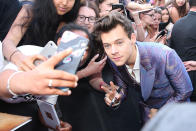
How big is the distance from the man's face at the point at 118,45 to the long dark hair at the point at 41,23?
426 mm

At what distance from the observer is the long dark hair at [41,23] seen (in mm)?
1522

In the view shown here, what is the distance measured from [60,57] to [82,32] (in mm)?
854

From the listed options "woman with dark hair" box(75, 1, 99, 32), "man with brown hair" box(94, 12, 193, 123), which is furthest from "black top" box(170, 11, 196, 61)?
"woman with dark hair" box(75, 1, 99, 32)

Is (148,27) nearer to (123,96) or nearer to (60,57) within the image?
(123,96)

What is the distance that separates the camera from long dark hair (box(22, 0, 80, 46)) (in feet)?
4.99

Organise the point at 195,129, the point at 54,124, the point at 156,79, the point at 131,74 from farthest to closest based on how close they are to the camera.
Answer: the point at 131,74, the point at 156,79, the point at 54,124, the point at 195,129

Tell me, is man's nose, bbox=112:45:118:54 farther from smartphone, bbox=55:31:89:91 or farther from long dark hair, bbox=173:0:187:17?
long dark hair, bbox=173:0:187:17

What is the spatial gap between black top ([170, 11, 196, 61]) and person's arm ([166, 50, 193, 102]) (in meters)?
0.62

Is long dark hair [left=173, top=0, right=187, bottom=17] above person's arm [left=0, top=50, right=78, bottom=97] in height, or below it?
below

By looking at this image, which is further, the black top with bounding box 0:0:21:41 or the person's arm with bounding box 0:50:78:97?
the black top with bounding box 0:0:21:41

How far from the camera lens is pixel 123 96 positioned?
5.73 feet

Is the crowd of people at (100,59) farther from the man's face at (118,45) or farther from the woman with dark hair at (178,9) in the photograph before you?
the woman with dark hair at (178,9)

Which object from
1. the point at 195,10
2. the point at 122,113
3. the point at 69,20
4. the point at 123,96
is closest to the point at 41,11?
the point at 69,20

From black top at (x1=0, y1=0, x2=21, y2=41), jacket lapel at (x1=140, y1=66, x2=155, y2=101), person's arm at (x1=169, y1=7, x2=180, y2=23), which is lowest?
jacket lapel at (x1=140, y1=66, x2=155, y2=101)
